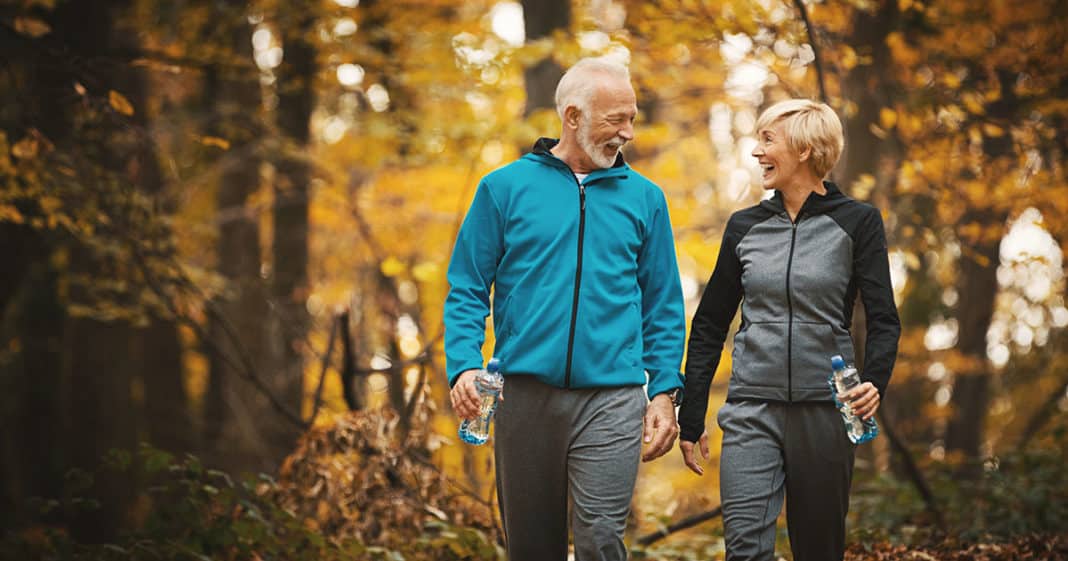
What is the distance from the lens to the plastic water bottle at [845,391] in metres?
3.69

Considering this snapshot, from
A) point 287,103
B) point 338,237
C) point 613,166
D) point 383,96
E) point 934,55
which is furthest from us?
point 338,237

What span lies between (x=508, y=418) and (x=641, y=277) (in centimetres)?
72

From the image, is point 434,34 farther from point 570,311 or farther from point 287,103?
point 570,311

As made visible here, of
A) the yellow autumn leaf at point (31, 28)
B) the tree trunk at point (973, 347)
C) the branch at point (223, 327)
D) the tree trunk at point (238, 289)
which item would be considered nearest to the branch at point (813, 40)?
the branch at point (223, 327)

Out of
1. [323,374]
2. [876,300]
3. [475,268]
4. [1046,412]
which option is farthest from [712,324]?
[1046,412]

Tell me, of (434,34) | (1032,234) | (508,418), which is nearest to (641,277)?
(508,418)

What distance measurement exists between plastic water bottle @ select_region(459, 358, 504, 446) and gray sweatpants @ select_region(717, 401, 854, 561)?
0.86m

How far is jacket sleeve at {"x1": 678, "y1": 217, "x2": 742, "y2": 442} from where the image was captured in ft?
13.1

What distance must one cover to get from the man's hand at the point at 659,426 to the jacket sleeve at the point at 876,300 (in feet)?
2.17

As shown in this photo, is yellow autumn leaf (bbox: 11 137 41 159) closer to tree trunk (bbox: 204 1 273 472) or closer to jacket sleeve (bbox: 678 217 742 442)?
tree trunk (bbox: 204 1 273 472)

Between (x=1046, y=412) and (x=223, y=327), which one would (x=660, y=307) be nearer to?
(x=223, y=327)

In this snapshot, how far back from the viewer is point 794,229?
392 centimetres

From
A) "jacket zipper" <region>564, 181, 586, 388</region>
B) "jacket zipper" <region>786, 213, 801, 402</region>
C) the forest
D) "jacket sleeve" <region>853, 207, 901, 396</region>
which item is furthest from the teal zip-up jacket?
the forest

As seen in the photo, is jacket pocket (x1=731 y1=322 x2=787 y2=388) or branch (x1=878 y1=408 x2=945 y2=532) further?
branch (x1=878 y1=408 x2=945 y2=532)
